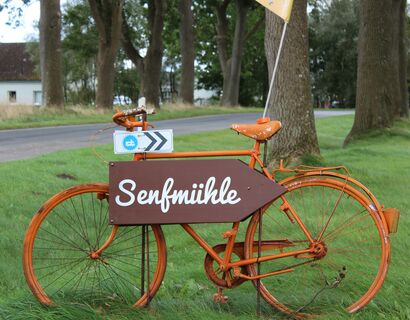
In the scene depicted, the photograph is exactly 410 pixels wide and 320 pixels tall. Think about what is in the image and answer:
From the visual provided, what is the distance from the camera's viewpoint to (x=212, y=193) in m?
3.62

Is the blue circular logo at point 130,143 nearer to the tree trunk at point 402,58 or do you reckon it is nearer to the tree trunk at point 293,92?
the tree trunk at point 293,92

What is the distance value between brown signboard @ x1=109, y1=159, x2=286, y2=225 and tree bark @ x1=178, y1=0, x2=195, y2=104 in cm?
3249

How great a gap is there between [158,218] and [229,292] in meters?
0.95

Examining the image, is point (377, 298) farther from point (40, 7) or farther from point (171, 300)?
point (40, 7)

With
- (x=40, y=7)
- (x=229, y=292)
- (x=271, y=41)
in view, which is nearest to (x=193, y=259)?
(x=229, y=292)

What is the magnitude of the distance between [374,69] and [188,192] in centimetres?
1272

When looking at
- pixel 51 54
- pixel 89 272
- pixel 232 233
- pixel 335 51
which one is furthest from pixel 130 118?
pixel 335 51

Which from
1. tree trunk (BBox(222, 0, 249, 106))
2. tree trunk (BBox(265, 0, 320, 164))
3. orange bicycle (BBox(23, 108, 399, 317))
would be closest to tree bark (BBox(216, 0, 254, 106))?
tree trunk (BBox(222, 0, 249, 106))

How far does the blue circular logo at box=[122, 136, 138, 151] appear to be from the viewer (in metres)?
3.72

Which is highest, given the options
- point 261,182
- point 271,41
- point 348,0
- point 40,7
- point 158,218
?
point 348,0

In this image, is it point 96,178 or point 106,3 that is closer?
point 96,178

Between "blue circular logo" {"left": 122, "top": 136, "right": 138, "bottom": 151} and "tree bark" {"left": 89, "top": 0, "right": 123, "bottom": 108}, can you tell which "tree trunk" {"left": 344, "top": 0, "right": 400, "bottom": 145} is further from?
"tree bark" {"left": 89, "top": 0, "right": 123, "bottom": 108}

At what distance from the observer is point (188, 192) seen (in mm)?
3623

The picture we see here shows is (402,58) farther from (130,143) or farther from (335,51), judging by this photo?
(335,51)
